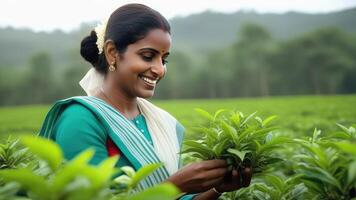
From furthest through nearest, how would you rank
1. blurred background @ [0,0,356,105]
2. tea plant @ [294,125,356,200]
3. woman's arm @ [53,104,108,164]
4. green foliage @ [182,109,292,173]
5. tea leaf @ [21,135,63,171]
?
1. blurred background @ [0,0,356,105]
2. woman's arm @ [53,104,108,164]
3. green foliage @ [182,109,292,173]
4. tea plant @ [294,125,356,200]
5. tea leaf @ [21,135,63,171]

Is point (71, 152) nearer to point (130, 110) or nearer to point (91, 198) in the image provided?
point (130, 110)

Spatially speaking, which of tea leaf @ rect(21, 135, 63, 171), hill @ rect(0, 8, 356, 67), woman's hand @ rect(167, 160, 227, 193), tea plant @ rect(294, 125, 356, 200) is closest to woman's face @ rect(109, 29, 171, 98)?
woman's hand @ rect(167, 160, 227, 193)

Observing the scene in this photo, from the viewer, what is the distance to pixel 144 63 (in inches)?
86.3

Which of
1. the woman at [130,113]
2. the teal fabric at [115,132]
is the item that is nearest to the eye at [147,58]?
the woman at [130,113]

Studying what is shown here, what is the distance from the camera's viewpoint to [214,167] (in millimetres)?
1746

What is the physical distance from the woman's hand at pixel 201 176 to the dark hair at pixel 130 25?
78 cm

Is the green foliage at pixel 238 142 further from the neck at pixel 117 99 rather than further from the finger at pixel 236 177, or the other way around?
the neck at pixel 117 99

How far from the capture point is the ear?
229 centimetres

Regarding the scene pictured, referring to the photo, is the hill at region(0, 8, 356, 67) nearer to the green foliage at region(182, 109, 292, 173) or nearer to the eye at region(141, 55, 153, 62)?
the eye at region(141, 55, 153, 62)

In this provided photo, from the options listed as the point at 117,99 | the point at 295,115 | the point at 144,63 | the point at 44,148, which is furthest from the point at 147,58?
the point at 295,115

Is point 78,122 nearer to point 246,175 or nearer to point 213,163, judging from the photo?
point 213,163

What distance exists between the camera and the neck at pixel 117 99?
2328 mm

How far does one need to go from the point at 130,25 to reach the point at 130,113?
0.50 metres

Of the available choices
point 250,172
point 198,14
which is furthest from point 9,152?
point 198,14
